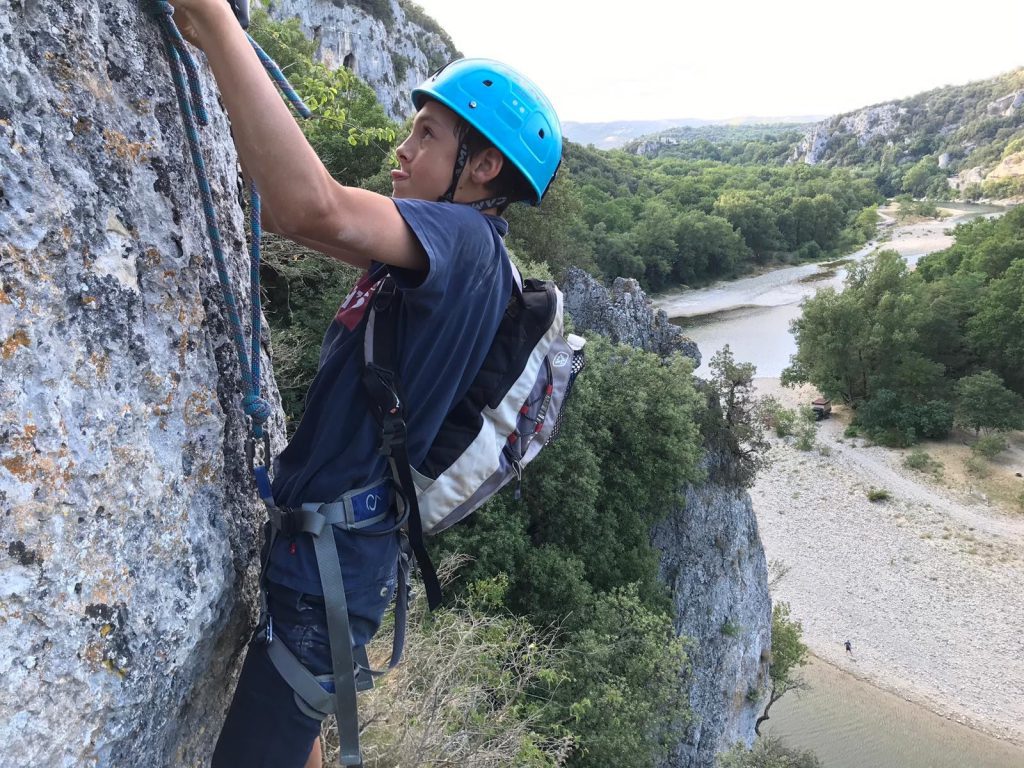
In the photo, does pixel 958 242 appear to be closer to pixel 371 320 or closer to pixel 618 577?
pixel 618 577

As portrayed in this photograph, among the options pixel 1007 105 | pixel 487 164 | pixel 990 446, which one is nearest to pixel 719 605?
pixel 487 164

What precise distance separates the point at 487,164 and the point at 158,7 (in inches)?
34.2

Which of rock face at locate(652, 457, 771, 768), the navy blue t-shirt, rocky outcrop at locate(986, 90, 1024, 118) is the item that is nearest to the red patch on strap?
the navy blue t-shirt

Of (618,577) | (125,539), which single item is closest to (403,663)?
(125,539)

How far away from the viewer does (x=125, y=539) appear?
1.39m

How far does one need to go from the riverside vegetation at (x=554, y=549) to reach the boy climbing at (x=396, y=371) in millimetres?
2287

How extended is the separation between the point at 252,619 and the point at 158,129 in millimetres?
1449

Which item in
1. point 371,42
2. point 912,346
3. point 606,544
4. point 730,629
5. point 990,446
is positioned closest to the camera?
point 606,544

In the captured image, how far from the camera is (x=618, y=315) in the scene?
16875 millimetres

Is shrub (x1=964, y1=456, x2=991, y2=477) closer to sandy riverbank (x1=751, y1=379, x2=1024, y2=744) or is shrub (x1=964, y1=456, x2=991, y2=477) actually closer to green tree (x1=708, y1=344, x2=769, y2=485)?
sandy riverbank (x1=751, y1=379, x2=1024, y2=744)

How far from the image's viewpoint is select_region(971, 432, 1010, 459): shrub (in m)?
26.4

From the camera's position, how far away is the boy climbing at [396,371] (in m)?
1.48

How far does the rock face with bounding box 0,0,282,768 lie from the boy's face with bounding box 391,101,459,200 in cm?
57

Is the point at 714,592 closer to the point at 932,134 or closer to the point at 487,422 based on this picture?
the point at 487,422
